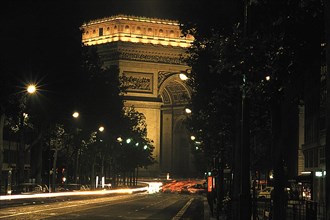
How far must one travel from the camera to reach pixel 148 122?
143 m

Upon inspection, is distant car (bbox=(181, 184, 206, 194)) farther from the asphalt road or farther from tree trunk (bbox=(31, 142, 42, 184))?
the asphalt road

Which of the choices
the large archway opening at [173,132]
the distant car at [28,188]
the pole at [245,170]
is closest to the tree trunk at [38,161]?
the distant car at [28,188]

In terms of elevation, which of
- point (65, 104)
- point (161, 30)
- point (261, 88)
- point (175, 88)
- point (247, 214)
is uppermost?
point (161, 30)

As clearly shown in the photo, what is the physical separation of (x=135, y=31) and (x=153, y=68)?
32.0ft

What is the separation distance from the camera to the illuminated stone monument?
465ft

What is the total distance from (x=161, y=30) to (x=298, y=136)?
2994 inches

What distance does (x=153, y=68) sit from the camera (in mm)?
144750

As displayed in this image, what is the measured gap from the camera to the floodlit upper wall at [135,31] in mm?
147875

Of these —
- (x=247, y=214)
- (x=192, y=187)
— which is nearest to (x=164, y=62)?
(x=192, y=187)

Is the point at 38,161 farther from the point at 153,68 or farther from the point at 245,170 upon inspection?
the point at 153,68

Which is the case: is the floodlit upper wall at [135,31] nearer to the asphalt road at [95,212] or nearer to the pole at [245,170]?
the asphalt road at [95,212]

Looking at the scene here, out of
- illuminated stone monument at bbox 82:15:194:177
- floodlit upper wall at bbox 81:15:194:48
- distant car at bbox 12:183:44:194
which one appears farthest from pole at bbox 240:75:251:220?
floodlit upper wall at bbox 81:15:194:48

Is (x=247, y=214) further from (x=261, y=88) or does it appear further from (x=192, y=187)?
(x=192, y=187)

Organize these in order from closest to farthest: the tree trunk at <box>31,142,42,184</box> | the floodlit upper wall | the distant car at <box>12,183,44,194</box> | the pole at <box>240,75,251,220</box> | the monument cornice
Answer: the pole at <box>240,75,251,220</box>
the distant car at <box>12,183,44,194</box>
the tree trunk at <box>31,142,42,184</box>
the monument cornice
the floodlit upper wall
